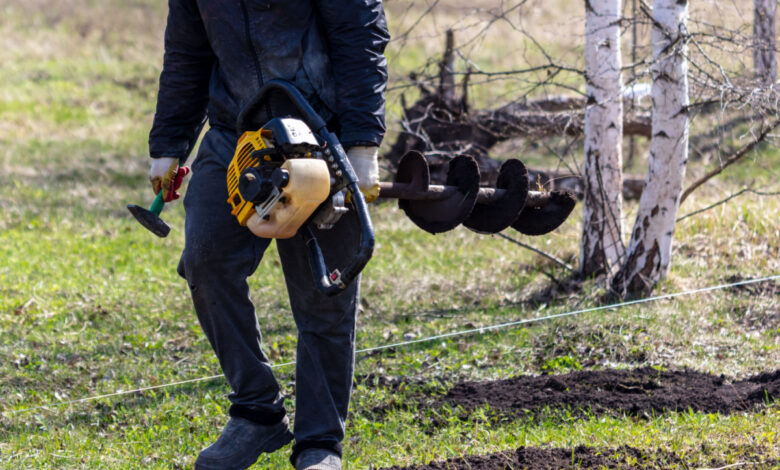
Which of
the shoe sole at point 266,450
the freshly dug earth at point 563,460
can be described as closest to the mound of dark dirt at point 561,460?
the freshly dug earth at point 563,460

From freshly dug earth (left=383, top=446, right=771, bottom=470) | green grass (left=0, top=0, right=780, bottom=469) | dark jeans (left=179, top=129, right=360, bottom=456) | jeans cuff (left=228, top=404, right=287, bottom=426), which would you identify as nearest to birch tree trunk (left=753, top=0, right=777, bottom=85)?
green grass (left=0, top=0, right=780, bottom=469)

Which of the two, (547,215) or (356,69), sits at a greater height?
(356,69)

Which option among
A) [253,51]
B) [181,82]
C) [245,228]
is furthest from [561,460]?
[181,82]

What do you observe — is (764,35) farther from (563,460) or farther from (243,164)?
(243,164)

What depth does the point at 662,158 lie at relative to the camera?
21.6 feet

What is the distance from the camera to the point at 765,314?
6.38 meters

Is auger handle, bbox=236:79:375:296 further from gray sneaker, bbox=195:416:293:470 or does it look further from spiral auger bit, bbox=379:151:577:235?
gray sneaker, bbox=195:416:293:470

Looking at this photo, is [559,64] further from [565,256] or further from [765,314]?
[765,314]

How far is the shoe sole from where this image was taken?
11.4 feet

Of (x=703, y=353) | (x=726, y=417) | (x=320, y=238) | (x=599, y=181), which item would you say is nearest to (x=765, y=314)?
(x=703, y=353)

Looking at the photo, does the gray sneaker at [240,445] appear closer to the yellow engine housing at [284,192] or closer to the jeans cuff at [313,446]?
the jeans cuff at [313,446]

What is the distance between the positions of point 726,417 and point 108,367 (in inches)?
150

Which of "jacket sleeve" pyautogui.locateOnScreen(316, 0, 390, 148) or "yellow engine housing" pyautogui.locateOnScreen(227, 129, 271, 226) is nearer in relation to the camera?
"yellow engine housing" pyautogui.locateOnScreen(227, 129, 271, 226)

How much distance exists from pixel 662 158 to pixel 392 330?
238cm
